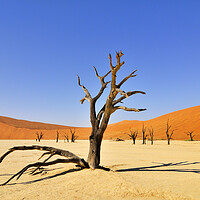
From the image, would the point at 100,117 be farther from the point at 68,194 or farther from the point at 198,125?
the point at 198,125

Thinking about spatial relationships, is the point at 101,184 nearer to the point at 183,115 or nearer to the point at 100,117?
the point at 100,117

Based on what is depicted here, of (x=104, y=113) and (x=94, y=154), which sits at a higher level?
(x=104, y=113)

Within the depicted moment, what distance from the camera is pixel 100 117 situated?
20.1ft

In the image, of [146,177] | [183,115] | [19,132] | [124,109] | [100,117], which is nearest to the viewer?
[146,177]

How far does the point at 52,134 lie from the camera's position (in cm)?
7188

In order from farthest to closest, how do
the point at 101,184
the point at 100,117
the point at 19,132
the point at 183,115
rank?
the point at 19,132, the point at 183,115, the point at 100,117, the point at 101,184

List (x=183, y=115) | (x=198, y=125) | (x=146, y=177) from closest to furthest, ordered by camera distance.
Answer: (x=146, y=177), (x=198, y=125), (x=183, y=115)

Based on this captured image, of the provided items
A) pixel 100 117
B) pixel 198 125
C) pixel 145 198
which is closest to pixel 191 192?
pixel 145 198

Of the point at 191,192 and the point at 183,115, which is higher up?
the point at 183,115

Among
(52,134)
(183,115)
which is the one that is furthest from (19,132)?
(183,115)

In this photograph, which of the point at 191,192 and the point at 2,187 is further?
the point at 2,187

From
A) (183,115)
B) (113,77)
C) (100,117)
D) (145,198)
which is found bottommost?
(145,198)

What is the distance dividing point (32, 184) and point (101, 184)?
1.69 meters

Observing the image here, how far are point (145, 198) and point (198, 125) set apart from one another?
1948 inches
